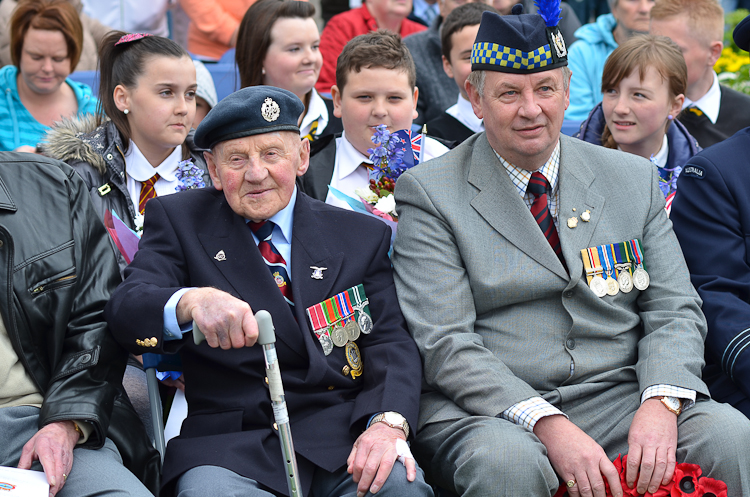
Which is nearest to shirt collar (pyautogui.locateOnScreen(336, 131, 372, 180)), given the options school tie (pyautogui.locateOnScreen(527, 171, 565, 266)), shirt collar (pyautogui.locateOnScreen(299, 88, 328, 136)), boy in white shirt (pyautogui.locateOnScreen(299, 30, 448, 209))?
boy in white shirt (pyautogui.locateOnScreen(299, 30, 448, 209))

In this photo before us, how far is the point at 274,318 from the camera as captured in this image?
2971 mm

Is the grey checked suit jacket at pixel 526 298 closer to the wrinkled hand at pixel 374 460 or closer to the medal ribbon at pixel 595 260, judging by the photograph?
the medal ribbon at pixel 595 260

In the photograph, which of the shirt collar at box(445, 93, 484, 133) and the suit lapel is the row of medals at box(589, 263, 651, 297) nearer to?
the suit lapel

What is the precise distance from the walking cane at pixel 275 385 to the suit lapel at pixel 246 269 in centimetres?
46

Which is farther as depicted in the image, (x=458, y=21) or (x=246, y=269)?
(x=458, y=21)

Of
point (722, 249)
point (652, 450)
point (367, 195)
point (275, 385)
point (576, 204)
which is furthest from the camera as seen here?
point (367, 195)

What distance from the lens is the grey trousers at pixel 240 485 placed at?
2.64 m

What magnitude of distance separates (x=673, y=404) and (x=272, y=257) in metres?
1.51

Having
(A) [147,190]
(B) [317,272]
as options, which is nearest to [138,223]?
(A) [147,190]

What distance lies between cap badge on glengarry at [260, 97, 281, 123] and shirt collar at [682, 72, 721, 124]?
3.38 meters

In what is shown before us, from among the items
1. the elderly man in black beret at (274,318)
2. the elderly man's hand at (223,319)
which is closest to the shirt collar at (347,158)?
the elderly man in black beret at (274,318)

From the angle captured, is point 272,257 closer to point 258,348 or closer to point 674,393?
point 258,348

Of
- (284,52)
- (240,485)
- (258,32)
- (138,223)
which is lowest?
(240,485)

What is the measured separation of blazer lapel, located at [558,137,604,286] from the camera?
10.4 feet
